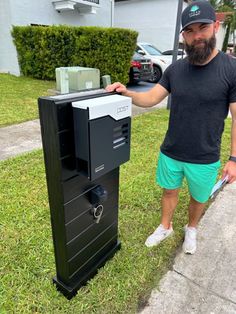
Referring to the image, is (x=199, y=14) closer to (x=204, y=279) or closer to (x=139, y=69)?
(x=204, y=279)

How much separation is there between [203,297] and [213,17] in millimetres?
1675

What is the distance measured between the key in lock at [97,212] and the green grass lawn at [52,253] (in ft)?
1.42

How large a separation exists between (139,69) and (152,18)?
331 inches

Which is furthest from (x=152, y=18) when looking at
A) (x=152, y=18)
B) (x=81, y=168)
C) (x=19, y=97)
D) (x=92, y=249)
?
(x=81, y=168)

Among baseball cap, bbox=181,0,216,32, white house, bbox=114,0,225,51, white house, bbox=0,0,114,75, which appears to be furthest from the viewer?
white house, bbox=114,0,225,51

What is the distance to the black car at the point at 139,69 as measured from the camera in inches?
352

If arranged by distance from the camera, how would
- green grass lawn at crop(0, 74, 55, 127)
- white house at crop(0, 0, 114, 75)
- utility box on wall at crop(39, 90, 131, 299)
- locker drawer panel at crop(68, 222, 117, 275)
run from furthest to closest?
white house at crop(0, 0, 114, 75) < green grass lawn at crop(0, 74, 55, 127) < locker drawer panel at crop(68, 222, 117, 275) < utility box on wall at crop(39, 90, 131, 299)

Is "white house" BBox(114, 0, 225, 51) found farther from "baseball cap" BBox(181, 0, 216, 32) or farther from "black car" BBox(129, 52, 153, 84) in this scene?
"baseball cap" BBox(181, 0, 216, 32)

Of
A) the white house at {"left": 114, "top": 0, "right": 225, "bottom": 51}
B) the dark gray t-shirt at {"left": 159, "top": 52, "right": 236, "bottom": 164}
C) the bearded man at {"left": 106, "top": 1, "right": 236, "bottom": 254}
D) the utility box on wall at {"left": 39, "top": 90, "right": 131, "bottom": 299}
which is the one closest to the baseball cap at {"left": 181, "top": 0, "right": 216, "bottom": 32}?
the bearded man at {"left": 106, "top": 1, "right": 236, "bottom": 254}

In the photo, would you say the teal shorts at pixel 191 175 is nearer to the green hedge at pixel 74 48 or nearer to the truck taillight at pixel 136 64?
the green hedge at pixel 74 48

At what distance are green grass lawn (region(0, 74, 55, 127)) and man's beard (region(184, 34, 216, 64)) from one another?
3.83 metres

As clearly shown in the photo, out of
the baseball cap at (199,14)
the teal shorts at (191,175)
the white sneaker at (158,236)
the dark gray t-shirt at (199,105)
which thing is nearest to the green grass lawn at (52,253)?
the white sneaker at (158,236)

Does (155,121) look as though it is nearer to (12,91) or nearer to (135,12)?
(12,91)

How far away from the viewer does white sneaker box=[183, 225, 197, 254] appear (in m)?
2.13
